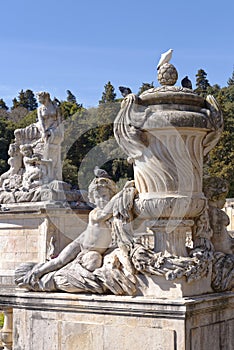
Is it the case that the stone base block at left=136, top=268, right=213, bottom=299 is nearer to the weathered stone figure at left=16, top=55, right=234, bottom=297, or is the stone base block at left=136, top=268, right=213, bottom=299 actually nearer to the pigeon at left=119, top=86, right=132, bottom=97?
the weathered stone figure at left=16, top=55, right=234, bottom=297

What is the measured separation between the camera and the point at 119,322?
21.7 feet

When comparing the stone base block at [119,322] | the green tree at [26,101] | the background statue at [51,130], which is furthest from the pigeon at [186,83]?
the green tree at [26,101]

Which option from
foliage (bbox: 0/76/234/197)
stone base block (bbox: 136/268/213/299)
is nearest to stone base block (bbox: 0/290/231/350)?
stone base block (bbox: 136/268/213/299)

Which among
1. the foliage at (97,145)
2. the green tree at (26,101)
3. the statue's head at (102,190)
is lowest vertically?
the statue's head at (102,190)

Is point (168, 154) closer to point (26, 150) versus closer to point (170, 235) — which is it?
point (170, 235)

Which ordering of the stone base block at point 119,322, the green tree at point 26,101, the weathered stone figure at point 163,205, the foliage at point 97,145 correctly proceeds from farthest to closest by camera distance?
the green tree at point 26,101
the foliage at point 97,145
the weathered stone figure at point 163,205
the stone base block at point 119,322

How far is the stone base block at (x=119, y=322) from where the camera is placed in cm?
628

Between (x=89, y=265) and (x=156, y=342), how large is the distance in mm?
1104

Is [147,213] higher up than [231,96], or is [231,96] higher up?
[231,96]

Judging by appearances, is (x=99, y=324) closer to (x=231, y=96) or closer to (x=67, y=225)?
(x=67, y=225)

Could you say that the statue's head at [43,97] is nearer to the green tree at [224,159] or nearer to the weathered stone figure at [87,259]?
the weathered stone figure at [87,259]

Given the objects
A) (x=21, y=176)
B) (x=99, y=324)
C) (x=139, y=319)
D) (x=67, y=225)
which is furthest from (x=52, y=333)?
(x=21, y=176)

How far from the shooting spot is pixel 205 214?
22.2 feet

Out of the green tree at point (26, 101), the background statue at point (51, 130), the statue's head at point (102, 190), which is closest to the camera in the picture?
the statue's head at point (102, 190)
